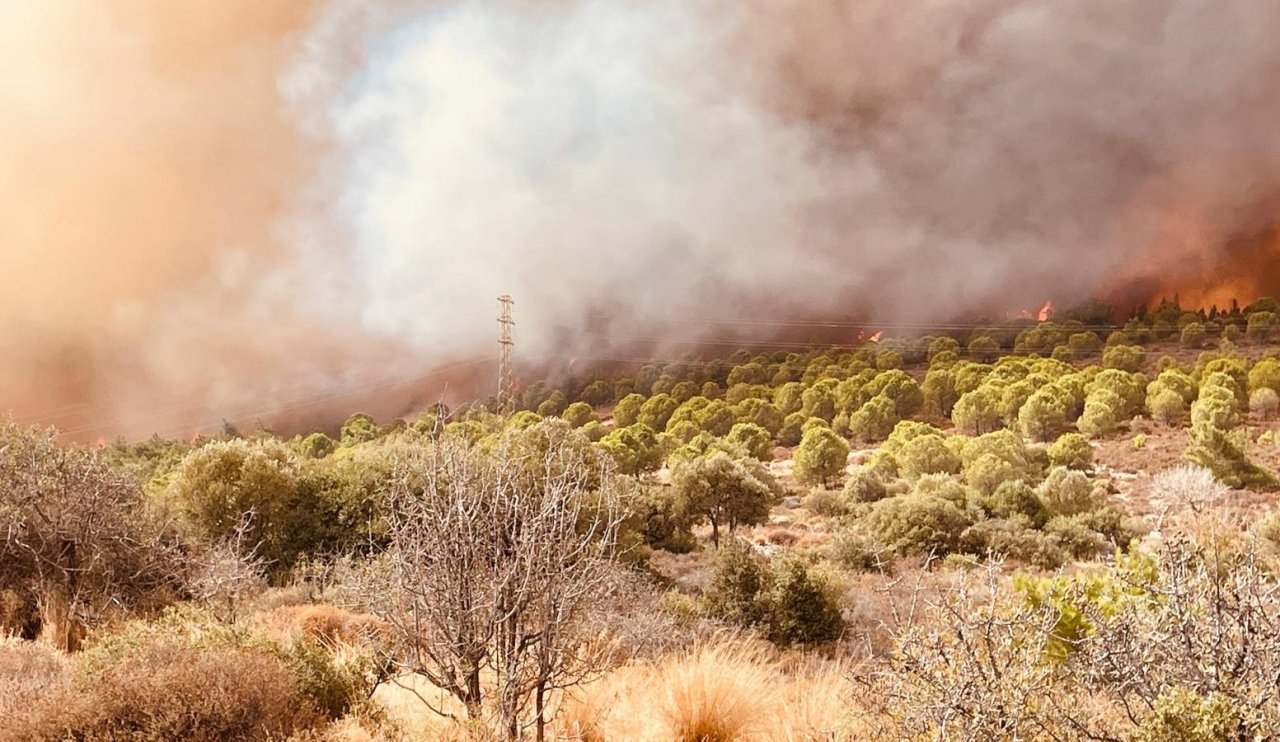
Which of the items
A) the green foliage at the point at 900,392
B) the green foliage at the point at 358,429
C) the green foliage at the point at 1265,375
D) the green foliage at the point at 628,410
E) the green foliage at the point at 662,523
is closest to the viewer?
the green foliage at the point at 662,523

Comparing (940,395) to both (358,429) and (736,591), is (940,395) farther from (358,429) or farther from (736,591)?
(358,429)

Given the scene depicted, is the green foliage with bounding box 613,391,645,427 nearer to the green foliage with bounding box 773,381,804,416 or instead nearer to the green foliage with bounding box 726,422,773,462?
the green foliage with bounding box 726,422,773,462

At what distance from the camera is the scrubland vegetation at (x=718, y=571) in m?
2.53

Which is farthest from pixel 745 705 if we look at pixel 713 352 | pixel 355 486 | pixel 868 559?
pixel 713 352

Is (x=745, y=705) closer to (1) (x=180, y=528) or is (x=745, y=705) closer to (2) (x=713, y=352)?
(1) (x=180, y=528)

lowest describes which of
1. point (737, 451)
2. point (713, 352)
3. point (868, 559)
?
point (868, 559)

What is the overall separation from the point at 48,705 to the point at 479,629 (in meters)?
1.97

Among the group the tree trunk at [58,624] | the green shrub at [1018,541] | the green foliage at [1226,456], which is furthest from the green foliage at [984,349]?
the tree trunk at [58,624]

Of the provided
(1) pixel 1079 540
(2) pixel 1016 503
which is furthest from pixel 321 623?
(2) pixel 1016 503

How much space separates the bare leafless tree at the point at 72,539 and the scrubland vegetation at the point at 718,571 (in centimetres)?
3

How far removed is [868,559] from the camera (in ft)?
55.1

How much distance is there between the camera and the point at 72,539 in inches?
307

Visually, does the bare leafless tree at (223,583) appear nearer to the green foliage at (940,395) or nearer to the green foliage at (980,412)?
the green foliage at (980,412)

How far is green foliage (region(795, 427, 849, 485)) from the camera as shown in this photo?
2333 centimetres
